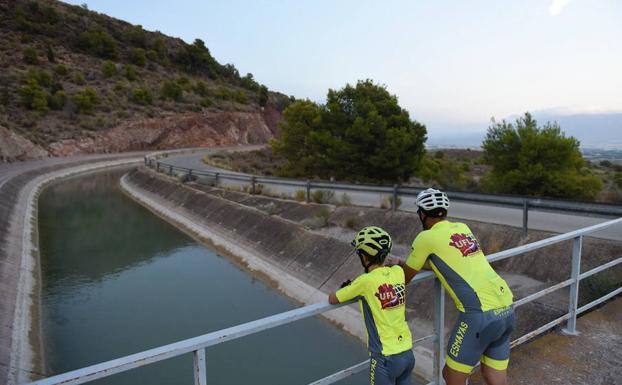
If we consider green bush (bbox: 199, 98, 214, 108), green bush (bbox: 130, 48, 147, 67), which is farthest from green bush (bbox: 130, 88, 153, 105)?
green bush (bbox: 130, 48, 147, 67)

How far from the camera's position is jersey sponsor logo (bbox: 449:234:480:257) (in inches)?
134

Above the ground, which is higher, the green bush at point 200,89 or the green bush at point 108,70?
the green bush at point 108,70

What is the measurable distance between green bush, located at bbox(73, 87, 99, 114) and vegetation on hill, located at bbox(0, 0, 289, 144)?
5.1 inches

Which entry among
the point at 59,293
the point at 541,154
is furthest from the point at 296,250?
the point at 541,154

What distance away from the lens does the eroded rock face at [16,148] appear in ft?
137

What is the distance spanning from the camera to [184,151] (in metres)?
60.9

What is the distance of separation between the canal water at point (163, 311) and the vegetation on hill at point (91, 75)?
35813 millimetres

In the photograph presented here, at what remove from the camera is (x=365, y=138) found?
87.9 feet

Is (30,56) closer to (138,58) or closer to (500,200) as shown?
(138,58)

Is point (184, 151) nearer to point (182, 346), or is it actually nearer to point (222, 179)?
point (222, 179)

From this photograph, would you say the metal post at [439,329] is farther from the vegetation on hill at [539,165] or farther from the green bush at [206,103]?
the green bush at [206,103]

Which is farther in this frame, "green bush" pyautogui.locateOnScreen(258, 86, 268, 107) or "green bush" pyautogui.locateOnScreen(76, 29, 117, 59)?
"green bush" pyautogui.locateOnScreen(258, 86, 268, 107)

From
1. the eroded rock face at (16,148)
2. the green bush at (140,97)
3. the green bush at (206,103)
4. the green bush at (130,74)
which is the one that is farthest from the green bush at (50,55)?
the eroded rock face at (16,148)

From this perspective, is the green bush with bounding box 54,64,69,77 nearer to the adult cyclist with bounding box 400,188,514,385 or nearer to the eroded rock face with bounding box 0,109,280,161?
the eroded rock face with bounding box 0,109,280,161
